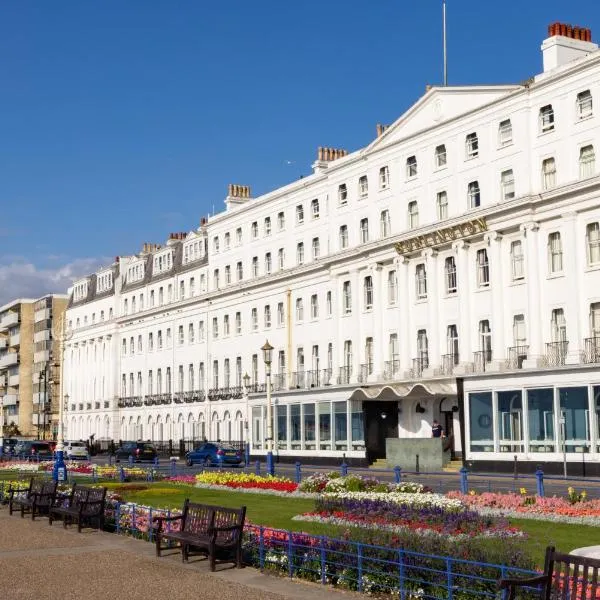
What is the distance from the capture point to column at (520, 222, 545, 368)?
4488 cm

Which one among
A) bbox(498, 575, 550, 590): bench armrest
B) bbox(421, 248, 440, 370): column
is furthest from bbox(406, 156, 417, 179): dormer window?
bbox(498, 575, 550, 590): bench armrest

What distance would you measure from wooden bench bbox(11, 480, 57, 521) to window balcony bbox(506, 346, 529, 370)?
80.5ft

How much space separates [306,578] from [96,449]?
72.8 metres

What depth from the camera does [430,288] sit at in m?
51.7

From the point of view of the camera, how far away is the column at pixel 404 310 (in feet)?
174

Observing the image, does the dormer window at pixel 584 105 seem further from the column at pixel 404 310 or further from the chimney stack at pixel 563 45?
the column at pixel 404 310

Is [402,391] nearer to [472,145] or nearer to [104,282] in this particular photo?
[472,145]

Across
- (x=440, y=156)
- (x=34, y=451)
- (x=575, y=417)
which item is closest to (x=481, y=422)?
(x=575, y=417)

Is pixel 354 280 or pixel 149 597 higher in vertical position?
pixel 354 280

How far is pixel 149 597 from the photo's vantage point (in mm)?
14562

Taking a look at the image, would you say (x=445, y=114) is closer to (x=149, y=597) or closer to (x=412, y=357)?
(x=412, y=357)

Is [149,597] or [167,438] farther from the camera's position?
[167,438]

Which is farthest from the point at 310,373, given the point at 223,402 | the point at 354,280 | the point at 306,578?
the point at 306,578

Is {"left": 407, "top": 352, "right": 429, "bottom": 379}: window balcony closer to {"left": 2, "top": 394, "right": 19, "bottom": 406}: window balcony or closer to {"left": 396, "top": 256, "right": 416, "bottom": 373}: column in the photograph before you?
{"left": 396, "top": 256, "right": 416, "bottom": 373}: column
